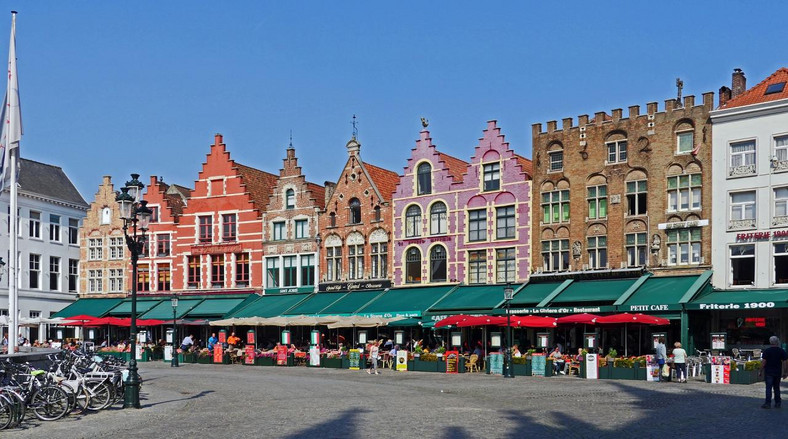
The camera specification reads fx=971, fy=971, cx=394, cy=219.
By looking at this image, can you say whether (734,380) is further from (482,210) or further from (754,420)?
(482,210)

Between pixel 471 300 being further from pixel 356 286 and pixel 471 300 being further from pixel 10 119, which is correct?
pixel 10 119

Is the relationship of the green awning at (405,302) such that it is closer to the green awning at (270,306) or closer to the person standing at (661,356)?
the green awning at (270,306)

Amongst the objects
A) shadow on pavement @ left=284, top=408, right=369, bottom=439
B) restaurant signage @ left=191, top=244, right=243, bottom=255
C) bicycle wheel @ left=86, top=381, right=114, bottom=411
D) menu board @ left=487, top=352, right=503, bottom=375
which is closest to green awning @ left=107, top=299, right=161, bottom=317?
restaurant signage @ left=191, top=244, right=243, bottom=255

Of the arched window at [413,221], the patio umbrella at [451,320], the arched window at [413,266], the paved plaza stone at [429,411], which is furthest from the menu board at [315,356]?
the paved plaza stone at [429,411]

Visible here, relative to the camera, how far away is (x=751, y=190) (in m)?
40.7

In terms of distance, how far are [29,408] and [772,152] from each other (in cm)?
3152

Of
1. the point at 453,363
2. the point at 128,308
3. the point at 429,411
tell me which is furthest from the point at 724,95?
the point at 128,308

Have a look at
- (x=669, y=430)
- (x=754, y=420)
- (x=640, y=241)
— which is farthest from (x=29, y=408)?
(x=640, y=241)

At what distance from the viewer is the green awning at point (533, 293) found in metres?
44.3

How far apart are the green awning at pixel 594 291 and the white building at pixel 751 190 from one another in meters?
3.93

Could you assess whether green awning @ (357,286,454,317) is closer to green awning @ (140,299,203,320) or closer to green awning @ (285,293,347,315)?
green awning @ (285,293,347,315)

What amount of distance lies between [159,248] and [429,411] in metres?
42.6

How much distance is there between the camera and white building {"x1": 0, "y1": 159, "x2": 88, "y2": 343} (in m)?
62.1

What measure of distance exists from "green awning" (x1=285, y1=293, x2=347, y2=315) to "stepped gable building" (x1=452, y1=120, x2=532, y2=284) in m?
7.21
